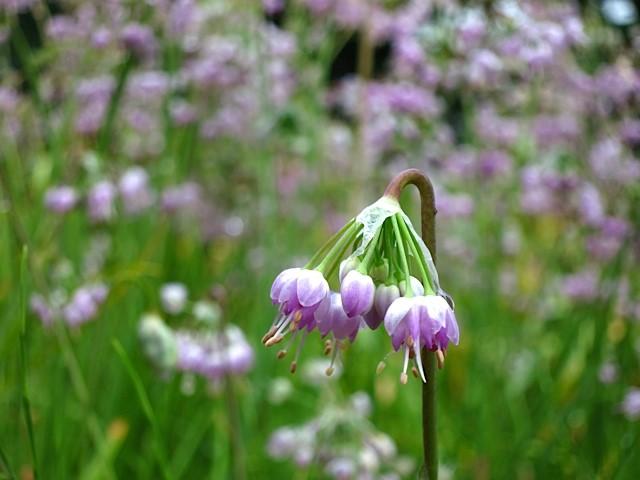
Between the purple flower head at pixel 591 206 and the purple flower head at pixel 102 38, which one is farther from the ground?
the purple flower head at pixel 102 38

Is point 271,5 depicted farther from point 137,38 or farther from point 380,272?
point 380,272

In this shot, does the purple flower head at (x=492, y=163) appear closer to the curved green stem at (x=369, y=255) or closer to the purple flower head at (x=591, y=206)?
the purple flower head at (x=591, y=206)

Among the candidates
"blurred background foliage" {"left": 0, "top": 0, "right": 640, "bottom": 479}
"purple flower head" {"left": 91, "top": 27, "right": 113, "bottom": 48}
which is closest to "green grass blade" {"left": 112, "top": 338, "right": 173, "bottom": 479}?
"blurred background foliage" {"left": 0, "top": 0, "right": 640, "bottom": 479}

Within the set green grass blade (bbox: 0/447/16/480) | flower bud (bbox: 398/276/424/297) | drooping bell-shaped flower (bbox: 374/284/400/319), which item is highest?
flower bud (bbox: 398/276/424/297)

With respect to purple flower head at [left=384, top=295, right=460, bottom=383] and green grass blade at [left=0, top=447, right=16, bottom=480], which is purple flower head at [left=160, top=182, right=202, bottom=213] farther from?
purple flower head at [left=384, top=295, right=460, bottom=383]

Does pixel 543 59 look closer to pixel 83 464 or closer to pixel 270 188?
pixel 270 188

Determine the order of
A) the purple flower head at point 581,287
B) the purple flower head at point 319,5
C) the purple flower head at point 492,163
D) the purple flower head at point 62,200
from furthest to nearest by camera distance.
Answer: the purple flower head at point 319,5, the purple flower head at point 492,163, the purple flower head at point 581,287, the purple flower head at point 62,200

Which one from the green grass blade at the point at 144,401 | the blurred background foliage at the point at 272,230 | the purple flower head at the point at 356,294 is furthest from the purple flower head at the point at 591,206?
the purple flower head at the point at 356,294
